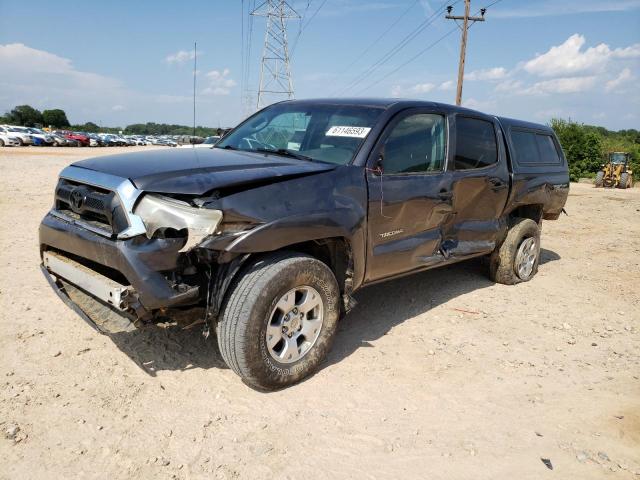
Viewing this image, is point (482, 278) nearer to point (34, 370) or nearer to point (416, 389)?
point (416, 389)

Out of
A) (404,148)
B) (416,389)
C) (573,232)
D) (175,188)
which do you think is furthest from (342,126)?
(573,232)

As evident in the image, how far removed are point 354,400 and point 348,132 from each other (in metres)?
1.99

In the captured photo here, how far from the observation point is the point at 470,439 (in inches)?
114

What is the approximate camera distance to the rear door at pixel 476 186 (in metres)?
4.66

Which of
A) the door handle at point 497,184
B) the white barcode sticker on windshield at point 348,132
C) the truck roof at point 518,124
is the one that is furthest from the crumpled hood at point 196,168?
the truck roof at point 518,124

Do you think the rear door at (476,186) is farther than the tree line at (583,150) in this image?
No

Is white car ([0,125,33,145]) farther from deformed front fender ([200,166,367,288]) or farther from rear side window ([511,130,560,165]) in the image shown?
deformed front fender ([200,166,367,288])

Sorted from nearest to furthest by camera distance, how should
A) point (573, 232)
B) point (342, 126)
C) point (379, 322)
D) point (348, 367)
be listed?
point (348, 367) < point (342, 126) < point (379, 322) < point (573, 232)

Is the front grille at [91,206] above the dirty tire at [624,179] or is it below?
above

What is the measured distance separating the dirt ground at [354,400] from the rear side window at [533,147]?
1.79 m

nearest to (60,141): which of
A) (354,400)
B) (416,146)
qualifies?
(416,146)

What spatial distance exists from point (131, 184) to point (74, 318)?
186cm

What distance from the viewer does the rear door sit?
4.66m

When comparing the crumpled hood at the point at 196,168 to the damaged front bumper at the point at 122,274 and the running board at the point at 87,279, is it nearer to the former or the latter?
the damaged front bumper at the point at 122,274
